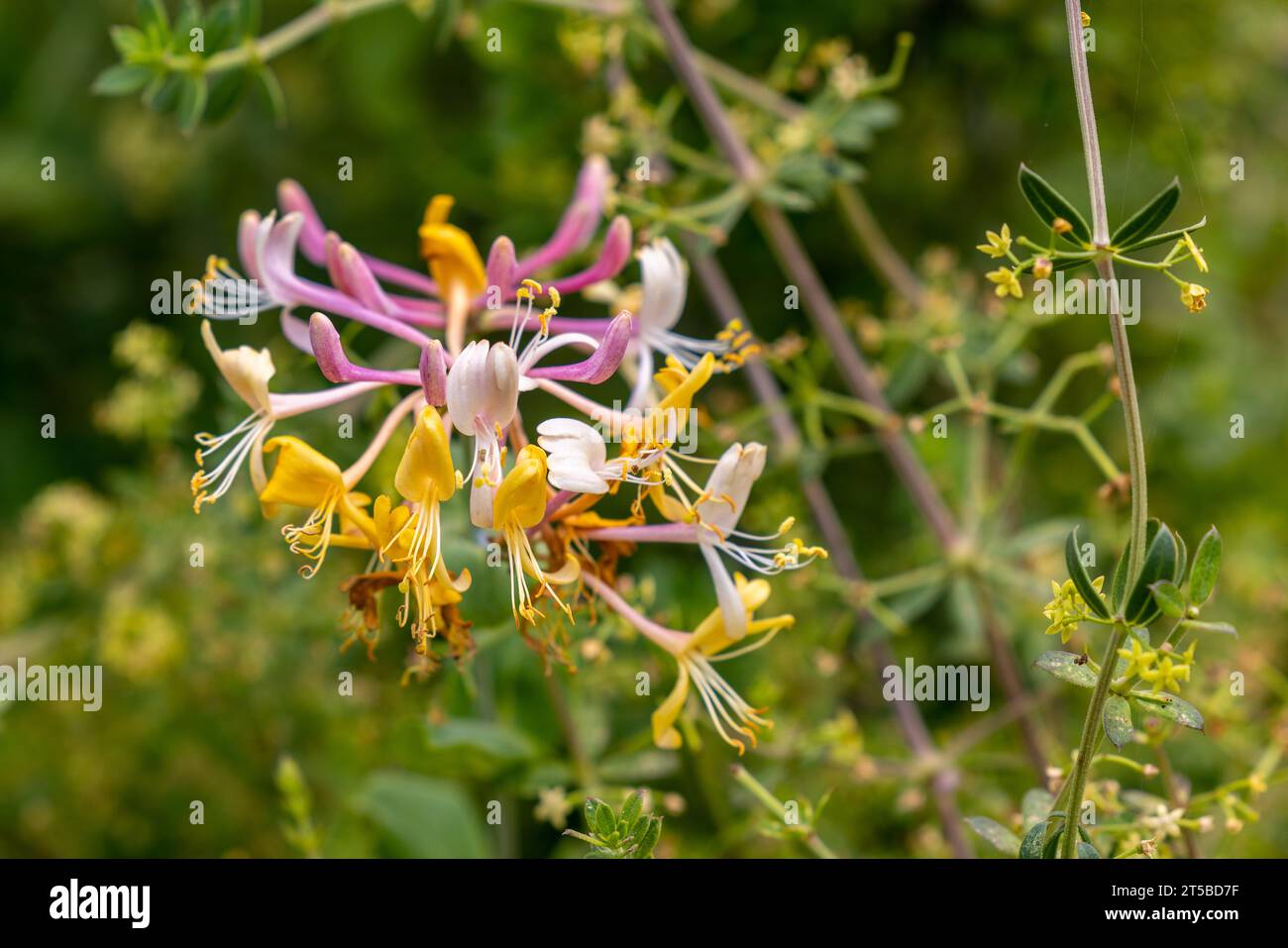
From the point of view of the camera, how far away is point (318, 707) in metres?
1.23

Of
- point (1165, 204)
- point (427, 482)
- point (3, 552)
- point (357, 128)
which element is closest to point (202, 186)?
point (357, 128)

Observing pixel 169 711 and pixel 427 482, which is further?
pixel 169 711

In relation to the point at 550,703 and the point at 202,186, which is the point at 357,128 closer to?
the point at 202,186

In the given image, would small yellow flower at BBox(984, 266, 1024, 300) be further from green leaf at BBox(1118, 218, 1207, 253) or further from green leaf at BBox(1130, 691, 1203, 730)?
green leaf at BBox(1130, 691, 1203, 730)

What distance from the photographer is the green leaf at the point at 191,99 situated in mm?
900

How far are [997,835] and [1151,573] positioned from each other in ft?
0.69

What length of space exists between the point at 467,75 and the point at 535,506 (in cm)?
133

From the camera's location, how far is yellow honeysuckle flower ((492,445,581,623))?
0.58 m

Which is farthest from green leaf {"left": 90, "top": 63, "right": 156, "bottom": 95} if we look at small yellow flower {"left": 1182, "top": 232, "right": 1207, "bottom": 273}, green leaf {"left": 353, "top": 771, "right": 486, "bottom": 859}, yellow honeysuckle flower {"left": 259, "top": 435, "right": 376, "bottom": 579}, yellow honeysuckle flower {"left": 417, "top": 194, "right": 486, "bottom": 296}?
small yellow flower {"left": 1182, "top": 232, "right": 1207, "bottom": 273}

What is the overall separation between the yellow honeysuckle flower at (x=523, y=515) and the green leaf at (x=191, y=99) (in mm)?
464

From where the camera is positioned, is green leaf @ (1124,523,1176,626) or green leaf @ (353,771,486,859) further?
green leaf @ (353,771,486,859)
